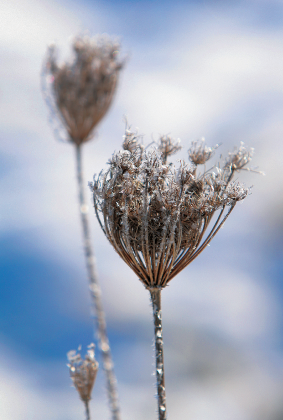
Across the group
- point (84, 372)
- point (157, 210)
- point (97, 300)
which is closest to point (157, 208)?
point (157, 210)

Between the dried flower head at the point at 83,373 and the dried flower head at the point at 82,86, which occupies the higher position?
the dried flower head at the point at 82,86

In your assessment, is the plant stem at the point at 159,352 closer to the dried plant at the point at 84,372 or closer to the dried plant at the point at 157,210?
the dried plant at the point at 157,210

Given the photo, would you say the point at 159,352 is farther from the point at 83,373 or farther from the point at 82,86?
the point at 82,86

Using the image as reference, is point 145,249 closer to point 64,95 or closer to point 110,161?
point 110,161

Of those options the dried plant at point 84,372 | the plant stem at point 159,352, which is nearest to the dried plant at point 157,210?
the plant stem at point 159,352

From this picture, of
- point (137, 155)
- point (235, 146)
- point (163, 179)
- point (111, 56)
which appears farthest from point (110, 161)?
point (235, 146)

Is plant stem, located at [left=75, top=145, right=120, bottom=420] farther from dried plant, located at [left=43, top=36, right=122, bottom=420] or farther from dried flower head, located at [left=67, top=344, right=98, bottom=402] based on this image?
dried flower head, located at [left=67, top=344, right=98, bottom=402]
